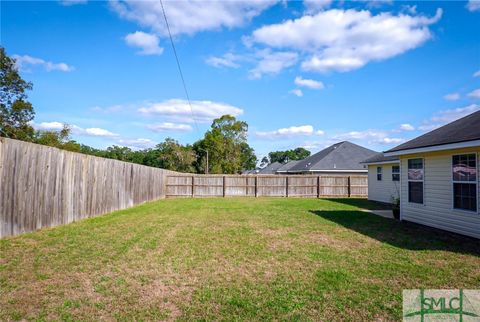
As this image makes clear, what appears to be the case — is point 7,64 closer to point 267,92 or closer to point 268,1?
point 267,92

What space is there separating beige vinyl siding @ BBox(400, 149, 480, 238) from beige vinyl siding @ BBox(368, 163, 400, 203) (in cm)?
616

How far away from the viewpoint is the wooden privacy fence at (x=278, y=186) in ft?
70.2

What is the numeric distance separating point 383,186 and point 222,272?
589 inches

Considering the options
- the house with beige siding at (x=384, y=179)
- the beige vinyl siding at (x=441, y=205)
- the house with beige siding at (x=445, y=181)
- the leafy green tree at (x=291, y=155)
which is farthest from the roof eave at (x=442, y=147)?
the leafy green tree at (x=291, y=155)

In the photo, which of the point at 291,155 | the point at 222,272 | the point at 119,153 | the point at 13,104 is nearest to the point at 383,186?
the point at 222,272

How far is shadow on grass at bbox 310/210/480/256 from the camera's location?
20.9 feet

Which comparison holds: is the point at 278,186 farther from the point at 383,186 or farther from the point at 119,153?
the point at 119,153

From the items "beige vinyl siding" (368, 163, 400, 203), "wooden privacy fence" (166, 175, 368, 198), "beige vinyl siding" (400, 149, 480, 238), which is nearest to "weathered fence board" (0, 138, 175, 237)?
"wooden privacy fence" (166, 175, 368, 198)

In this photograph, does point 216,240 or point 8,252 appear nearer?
point 8,252

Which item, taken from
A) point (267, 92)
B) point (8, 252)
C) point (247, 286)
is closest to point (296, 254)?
point (247, 286)

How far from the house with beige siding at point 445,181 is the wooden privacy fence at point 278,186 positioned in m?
11.1

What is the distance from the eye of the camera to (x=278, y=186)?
21.6 metres

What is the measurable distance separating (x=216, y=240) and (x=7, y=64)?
21305 millimetres

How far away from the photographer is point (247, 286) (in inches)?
158
